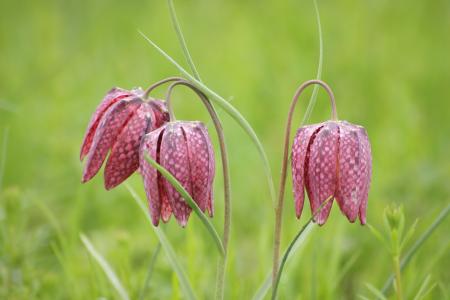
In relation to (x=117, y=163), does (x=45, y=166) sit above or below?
below

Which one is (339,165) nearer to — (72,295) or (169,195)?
(169,195)

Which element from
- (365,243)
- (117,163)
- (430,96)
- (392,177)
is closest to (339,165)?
(117,163)

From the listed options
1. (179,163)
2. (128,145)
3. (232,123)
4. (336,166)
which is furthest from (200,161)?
(232,123)

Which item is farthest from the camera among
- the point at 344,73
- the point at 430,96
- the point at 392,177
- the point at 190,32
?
the point at 190,32

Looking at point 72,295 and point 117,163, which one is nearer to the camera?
point 117,163

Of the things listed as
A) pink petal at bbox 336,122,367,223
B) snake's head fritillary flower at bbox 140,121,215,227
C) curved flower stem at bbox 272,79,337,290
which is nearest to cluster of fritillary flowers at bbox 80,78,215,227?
snake's head fritillary flower at bbox 140,121,215,227

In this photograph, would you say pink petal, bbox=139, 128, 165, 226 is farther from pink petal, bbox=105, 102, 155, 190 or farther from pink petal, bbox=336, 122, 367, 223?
pink petal, bbox=336, 122, 367, 223
